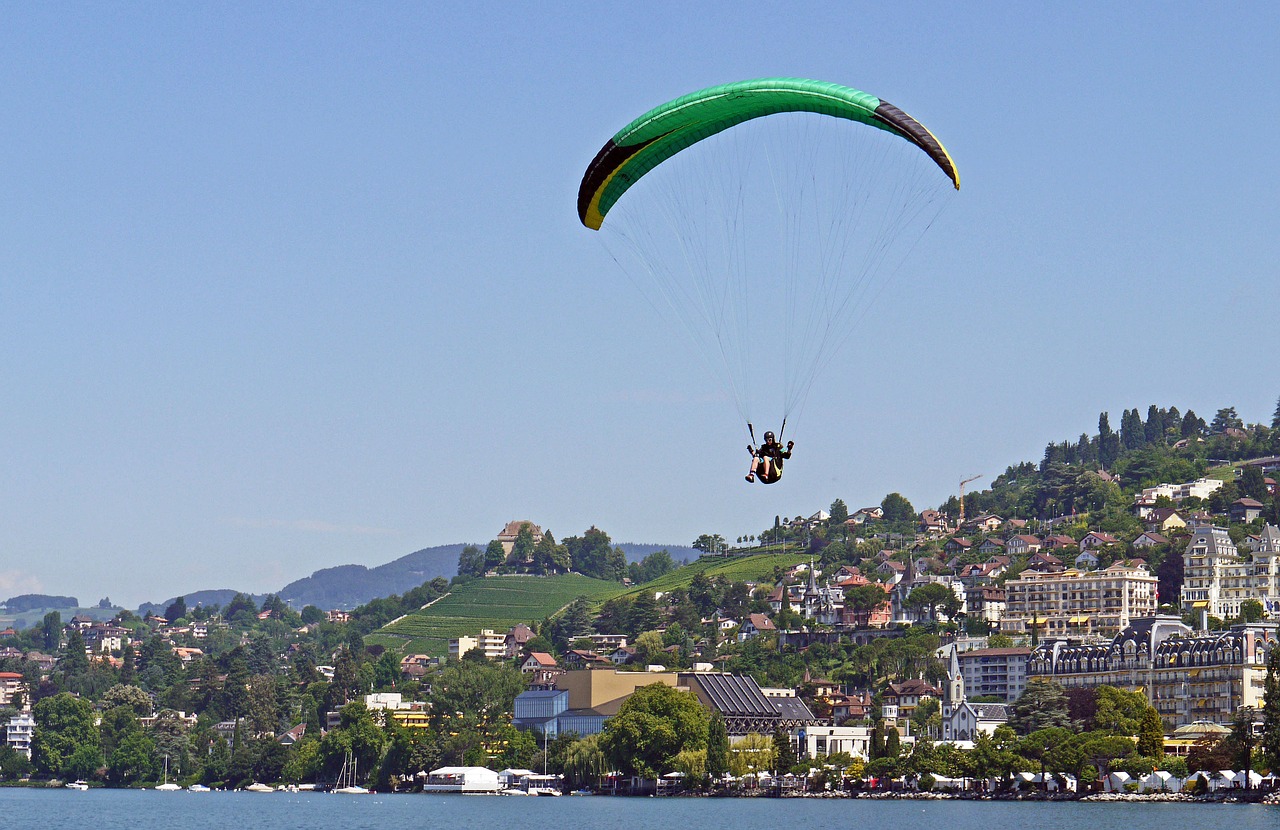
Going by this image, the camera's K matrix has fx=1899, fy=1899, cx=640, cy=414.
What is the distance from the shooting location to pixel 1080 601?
160 metres

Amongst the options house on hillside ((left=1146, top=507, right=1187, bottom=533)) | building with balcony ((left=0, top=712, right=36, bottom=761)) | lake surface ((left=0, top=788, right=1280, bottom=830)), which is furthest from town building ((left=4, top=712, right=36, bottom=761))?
house on hillside ((left=1146, top=507, right=1187, bottom=533))

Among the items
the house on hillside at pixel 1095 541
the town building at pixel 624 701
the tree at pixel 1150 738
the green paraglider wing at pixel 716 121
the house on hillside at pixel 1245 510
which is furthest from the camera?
the house on hillside at pixel 1245 510

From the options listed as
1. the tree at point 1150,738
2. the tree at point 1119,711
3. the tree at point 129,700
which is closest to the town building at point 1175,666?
the tree at point 1119,711

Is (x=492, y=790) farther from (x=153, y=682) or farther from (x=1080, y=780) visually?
(x=153, y=682)

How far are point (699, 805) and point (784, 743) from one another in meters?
15.9

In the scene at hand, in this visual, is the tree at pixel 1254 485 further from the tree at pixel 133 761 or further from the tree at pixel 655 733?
the tree at pixel 133 761

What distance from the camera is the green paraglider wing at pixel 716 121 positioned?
3269 centimetres

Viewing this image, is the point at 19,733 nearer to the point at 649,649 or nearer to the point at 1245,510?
the point at 649,649

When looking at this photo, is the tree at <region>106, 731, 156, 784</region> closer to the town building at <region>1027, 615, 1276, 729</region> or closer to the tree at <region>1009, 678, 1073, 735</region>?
the town building at <region>1027, 615, 1276, 729</region>

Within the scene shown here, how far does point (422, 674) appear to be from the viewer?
18775 cm

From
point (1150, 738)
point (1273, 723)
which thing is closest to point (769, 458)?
point (1273, 723)

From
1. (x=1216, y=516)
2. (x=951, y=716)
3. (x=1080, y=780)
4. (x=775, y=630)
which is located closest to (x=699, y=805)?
(x=1080, y=780)

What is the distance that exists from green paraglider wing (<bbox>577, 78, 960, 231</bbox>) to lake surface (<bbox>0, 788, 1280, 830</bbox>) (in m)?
42.6

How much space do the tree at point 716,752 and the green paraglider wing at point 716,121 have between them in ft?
247
